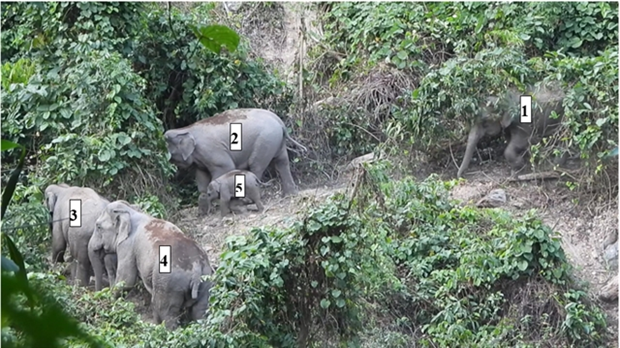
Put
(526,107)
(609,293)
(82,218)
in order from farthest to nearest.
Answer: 1. (526,107)
2. (82,218)
3. (609,293)

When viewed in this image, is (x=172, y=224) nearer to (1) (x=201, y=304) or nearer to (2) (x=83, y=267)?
(1) (x=201, y=304)

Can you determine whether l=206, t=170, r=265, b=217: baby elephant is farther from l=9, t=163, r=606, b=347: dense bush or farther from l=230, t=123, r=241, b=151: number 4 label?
l=9, t=163, r=606, b=347: dense bush

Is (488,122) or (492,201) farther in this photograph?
(488,122)

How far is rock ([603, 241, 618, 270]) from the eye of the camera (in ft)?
32.4

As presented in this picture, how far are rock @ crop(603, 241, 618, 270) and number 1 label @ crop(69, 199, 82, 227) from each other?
3807 millimetres

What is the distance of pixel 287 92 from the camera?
12.6 metres

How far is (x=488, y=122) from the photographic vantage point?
11.4 meters

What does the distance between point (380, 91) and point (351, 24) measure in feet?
3.42

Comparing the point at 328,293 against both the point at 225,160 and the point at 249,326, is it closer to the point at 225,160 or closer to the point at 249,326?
the point at 249,326

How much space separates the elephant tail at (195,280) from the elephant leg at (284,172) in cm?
280

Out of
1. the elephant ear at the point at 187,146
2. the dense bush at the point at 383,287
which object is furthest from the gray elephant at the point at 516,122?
the elephant ear at the point at 187,146

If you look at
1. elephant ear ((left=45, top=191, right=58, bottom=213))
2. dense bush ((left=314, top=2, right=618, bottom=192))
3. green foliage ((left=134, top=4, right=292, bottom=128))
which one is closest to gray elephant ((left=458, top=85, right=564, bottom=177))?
dense bush ((left=314, top=2, right=618, bottom=192))

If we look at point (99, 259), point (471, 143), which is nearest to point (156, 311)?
point (99, 259)

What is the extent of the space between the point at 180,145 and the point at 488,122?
2.57 metres
